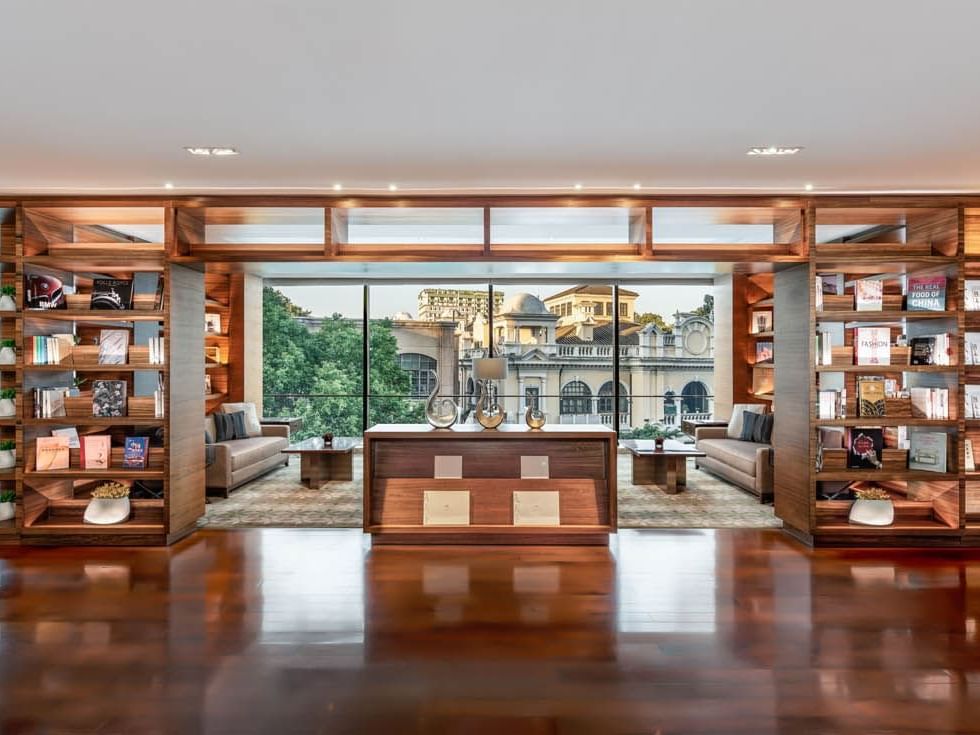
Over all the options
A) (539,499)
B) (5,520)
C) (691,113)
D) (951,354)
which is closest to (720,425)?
(951,354)

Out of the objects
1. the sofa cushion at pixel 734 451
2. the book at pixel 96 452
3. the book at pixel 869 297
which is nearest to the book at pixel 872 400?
the book at pixel 869 297

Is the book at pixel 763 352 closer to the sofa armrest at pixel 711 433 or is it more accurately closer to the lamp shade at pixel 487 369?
the sofa armrest at pixel 711 433

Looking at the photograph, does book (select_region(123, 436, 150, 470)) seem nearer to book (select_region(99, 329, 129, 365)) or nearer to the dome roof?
book (select_region(99, 329, 129, 365))

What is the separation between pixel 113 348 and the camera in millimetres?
4734

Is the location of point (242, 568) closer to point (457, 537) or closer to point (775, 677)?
point (457, 537)

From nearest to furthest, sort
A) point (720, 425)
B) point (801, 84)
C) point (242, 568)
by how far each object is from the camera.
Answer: point (801, 84), point (242, 568), point (720, 425)

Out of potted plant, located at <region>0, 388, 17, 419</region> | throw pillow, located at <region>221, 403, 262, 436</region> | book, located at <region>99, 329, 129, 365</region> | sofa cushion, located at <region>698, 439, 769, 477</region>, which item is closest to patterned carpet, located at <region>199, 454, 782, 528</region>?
sofa cushion, located at <region>698, 439, 769, 477</region>

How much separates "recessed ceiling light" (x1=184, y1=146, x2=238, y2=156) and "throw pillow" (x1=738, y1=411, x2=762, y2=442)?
616cm

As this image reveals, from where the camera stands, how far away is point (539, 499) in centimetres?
466

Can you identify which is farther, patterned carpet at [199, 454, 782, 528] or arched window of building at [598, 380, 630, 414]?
arched window of building at [598, 380, 630, 414]

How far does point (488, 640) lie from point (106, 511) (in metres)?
3.40

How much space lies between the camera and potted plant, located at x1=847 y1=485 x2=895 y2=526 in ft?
15.3

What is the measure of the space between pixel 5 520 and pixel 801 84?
6.08 metres

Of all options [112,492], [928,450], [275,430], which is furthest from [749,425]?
[112,492]
